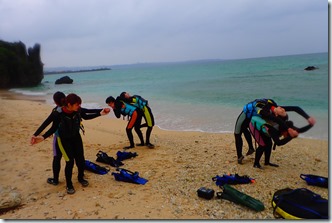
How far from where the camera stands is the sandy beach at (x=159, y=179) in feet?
12.1

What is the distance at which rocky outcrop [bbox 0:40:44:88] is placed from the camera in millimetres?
35656

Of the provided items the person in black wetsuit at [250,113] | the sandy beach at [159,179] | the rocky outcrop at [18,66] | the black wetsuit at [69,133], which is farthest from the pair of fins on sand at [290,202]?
the rocky outcrop at [18,66]

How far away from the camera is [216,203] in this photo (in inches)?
150

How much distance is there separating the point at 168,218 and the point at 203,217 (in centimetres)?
42

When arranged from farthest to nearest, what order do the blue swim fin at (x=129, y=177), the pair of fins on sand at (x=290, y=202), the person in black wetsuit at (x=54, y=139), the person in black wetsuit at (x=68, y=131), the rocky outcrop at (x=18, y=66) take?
the rocky outcrop at (x=18, y=66)
the blue swim fin at (x=129, y=177)
the person in black wetsuit at (x=54, y=139)
the person in black wetsuit at (x=68, y=131)
the pair of fins on sand at (x=290, y=202)

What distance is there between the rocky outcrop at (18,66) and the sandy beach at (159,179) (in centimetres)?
3139

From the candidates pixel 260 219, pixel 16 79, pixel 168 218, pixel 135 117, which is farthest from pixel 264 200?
pixel 16 79

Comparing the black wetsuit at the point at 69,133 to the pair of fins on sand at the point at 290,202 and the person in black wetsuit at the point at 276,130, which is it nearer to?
the pair of fins on sand at the point at 290,202

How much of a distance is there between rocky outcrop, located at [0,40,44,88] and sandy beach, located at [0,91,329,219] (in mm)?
31393

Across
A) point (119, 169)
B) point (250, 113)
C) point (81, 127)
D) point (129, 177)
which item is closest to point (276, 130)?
point (250, 113)

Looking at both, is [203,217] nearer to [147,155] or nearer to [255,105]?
[255,105]

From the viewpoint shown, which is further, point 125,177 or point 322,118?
point 322,118

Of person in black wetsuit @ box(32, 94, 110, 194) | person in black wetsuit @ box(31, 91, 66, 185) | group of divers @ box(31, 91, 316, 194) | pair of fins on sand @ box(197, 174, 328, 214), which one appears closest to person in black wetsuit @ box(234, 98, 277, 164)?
group of divers @ box(31, 91, 316, 194)

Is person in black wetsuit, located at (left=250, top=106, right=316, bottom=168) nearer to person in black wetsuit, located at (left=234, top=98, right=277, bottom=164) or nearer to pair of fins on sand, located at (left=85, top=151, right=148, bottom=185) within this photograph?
person in black wetsuit, located at (left=234, top=98, right=277, bottom=164)
